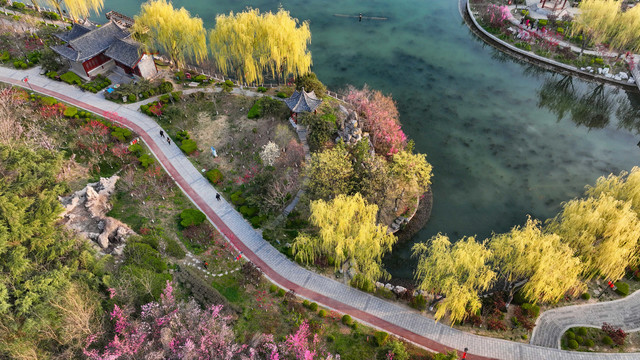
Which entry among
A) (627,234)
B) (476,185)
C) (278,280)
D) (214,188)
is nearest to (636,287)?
(627,234)

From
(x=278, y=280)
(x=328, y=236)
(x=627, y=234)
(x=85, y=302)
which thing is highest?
(x=627, y=234)

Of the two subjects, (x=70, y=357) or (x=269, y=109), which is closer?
(x=70, y=357)

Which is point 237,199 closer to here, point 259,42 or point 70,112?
point 259,42

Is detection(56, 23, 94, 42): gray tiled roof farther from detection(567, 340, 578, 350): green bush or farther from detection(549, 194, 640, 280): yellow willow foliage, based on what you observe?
detection(567, 340, 578, 350): green bush

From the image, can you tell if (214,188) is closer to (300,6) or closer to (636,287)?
(636,287)

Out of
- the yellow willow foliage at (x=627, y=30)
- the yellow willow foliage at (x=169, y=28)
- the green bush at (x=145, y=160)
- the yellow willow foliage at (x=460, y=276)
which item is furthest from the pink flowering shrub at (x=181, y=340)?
the yellow willow foliage at (x=627, y=30)

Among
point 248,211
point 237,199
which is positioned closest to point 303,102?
point 237,199

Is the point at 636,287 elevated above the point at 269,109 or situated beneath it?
situated beneath

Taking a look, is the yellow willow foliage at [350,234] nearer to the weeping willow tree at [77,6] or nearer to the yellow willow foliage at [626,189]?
the yellow willow foliage at [626,189]
